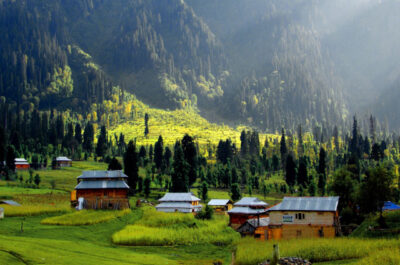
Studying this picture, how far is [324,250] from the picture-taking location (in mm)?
53031

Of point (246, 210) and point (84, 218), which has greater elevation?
point (84, 218)

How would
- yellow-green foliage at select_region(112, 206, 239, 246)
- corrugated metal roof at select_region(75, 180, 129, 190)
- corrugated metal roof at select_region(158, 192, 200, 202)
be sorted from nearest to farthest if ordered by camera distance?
yellow-green foliage at select_region(112, 206, 239, 246)
corrugated metal roof at select_region(75, 180, 129, 190)
corrugated metal roof at select_region(158, 192, 200, 202)

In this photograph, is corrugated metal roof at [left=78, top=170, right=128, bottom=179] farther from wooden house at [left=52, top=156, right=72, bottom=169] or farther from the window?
wooden house at [left=52, top=156, right=72, bottom=169]

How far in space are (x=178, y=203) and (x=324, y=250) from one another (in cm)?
5448

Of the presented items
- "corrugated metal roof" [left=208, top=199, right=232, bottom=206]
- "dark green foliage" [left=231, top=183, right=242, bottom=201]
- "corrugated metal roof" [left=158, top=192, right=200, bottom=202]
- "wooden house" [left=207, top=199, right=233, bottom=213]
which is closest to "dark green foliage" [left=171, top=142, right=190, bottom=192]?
"corrugated metal roof" [left=208, top=199, right=232, bottom=206]

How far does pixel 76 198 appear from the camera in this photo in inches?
3804

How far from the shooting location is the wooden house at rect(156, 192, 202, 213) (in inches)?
4008

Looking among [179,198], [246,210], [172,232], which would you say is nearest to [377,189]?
[246,210]

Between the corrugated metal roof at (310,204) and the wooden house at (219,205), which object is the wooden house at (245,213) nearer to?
the wooden house at (219,205)

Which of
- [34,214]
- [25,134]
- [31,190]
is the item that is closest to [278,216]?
[34,214]

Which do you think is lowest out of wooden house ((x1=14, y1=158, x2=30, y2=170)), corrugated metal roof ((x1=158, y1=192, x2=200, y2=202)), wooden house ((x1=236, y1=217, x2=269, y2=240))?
wooden house ((x1=236, y1=217, x2=269, y2=240))

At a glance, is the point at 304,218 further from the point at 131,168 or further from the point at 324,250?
the point at 131,168

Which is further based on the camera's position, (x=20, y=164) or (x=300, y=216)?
(x=20, y=164)

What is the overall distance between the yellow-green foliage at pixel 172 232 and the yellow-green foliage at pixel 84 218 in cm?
575
